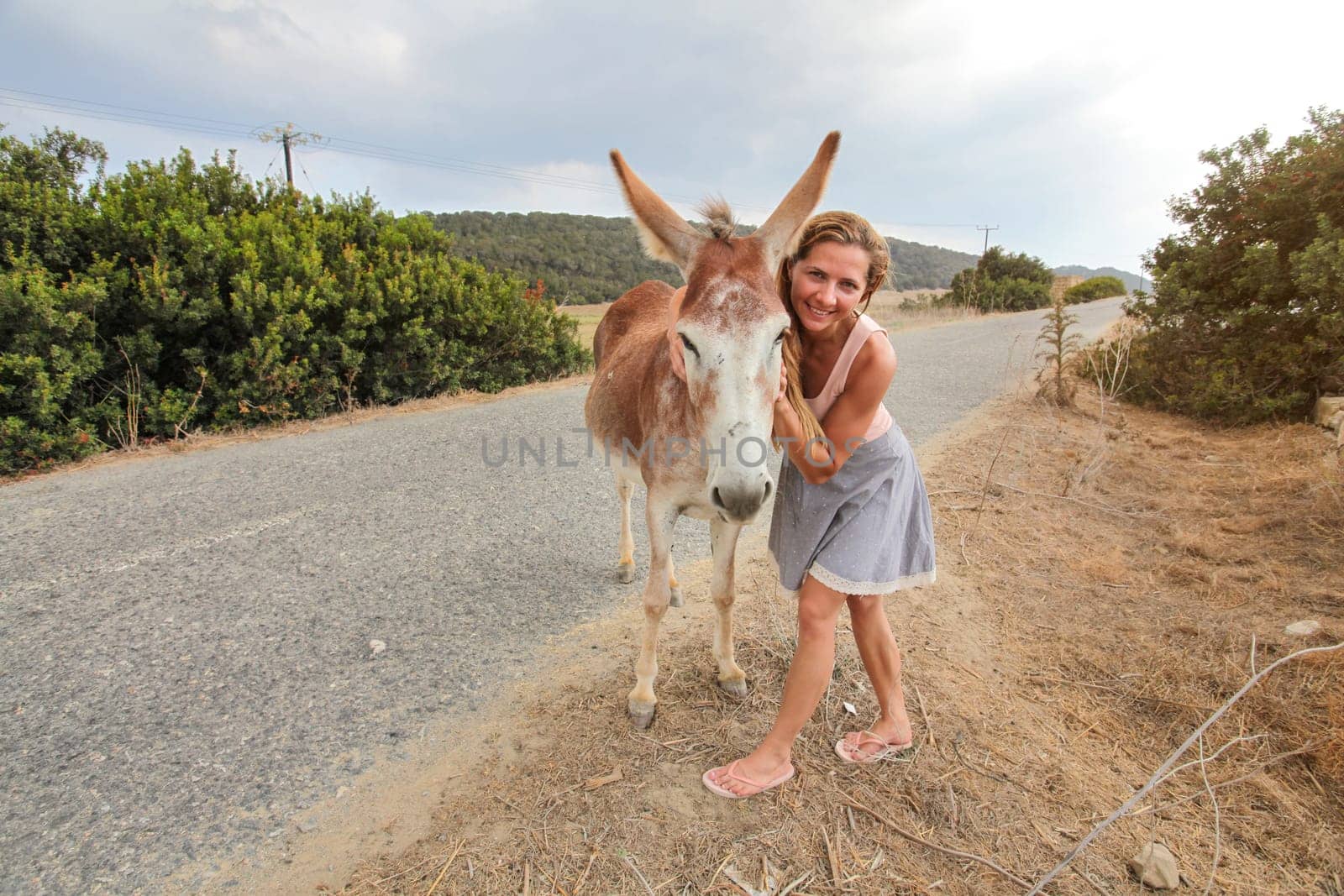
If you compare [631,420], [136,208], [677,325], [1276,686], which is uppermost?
[136,208]

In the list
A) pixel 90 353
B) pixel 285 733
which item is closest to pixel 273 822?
Answer: pixel 285 733

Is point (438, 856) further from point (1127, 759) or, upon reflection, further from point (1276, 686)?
point (1276, 686)

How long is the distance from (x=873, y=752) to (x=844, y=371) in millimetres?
1740

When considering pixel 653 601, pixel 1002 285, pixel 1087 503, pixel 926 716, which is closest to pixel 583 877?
pixel 653 601

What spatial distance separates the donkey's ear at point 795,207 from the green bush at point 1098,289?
50.8 m

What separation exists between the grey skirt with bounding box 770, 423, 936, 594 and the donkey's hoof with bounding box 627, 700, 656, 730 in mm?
1011

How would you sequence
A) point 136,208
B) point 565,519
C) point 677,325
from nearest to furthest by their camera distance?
point 677,325, point 565,519, point 136,208

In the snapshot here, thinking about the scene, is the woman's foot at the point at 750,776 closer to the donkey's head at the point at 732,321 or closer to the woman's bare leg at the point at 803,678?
the woman's bare leg at the point at 803,678

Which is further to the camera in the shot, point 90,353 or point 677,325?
point 90,353

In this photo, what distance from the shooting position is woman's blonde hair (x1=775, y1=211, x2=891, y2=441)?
7.03 ft

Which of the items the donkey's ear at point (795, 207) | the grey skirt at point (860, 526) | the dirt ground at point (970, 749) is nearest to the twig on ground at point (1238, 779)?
the dirt ground at point (970, 749)

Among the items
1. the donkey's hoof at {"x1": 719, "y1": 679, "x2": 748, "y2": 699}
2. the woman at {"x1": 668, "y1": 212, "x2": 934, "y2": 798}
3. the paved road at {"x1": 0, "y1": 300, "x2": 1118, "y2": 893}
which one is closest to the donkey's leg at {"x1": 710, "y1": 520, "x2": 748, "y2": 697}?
the donkey's hoof at {"x1": 719, "y1": 679, "x2": 748, "y2": 699}

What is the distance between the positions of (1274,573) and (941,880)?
3850 millimetres

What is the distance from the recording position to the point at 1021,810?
2.42 meters
